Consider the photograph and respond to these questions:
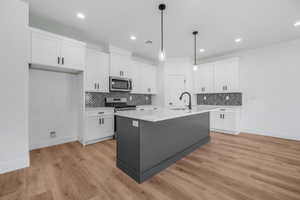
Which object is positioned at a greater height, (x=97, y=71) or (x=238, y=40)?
(x=238, y=40)

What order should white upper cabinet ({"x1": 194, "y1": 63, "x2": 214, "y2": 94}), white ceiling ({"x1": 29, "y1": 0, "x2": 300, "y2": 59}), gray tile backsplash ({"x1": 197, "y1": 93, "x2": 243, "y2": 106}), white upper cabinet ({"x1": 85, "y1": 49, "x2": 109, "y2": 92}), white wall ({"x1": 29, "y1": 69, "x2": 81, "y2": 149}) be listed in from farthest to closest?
white upper cabinet ({"x1": 194, "y1": 63, "x2": 214, "y2": 94}) → gray tile backsplash ({"x1": 197, "y1": 93, "x2": 243, "y2": 106}) → white upper cabinet ({"x1": 85, "y1": 49, "x2": 109, "y2": 92}) → white wall ({"x1": 29, "y1": 69, "x2": 81, "y2": 149}) → white ceiling ({"x1": 29, "y1": 0, "x2": 300, "y2": 59})

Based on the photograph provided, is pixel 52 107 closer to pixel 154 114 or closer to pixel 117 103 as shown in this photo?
pixel 117 103

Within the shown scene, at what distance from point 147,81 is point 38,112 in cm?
345

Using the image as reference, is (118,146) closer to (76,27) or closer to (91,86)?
(91,86)

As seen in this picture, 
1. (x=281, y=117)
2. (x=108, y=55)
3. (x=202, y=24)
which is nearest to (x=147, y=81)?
(x=108, y=55)

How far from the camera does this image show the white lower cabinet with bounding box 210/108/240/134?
4039mm

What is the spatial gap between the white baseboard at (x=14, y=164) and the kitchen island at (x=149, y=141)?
62.1 inches

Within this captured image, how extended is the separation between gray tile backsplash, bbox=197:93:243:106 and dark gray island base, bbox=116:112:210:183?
113 inches

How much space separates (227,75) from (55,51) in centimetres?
504

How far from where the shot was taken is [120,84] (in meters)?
3.98

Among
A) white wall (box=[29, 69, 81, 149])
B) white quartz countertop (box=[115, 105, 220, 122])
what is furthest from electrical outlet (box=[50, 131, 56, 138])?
white quartz countertop (box=[115, 105, 220, 122])

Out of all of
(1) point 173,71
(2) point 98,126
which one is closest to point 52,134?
(2) point 98,126

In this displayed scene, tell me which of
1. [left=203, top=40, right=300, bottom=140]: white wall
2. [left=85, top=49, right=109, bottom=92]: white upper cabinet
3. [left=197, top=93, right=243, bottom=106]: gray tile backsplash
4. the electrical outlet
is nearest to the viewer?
the electrical outlet

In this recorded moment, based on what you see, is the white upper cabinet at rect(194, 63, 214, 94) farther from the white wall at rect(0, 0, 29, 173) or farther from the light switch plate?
the white wall at rect(0, 0, 29, 173)
